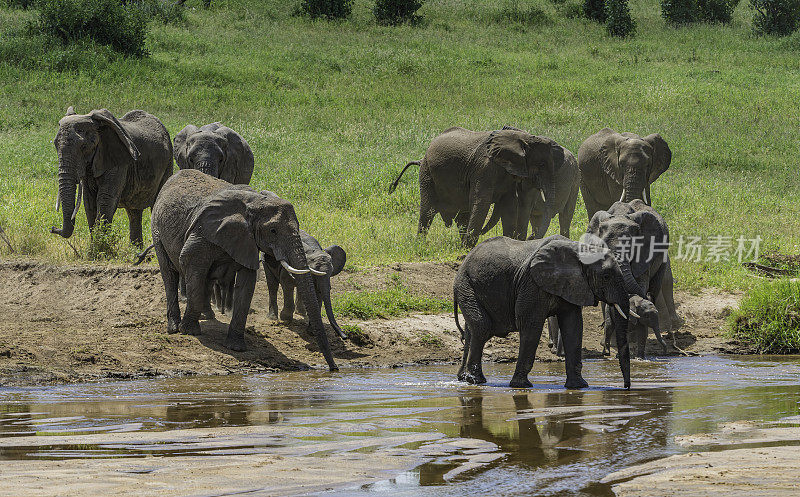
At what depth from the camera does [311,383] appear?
10492mm

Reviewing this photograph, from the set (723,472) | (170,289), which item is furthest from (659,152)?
(723,472)

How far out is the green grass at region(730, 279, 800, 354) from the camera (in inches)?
551

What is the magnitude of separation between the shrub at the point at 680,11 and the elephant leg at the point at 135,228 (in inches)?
1653

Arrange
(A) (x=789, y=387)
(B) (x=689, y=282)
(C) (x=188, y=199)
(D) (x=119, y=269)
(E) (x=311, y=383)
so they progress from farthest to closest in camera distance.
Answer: (B) (x=689, y=282), (D) (x=119, y=269), (C) (x=188, y=199), (E) (x=311, y=383), (A) (x=789, y=387)

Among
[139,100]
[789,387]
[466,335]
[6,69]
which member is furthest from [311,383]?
[6,69]

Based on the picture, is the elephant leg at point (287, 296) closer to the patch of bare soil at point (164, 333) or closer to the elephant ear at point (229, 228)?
the patch of bare soil at point (164, 333)

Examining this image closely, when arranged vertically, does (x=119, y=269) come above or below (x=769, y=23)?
below

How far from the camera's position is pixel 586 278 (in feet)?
33.2

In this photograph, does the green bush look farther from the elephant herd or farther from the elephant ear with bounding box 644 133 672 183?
the elephant ear with bounding box 644 133 672 183

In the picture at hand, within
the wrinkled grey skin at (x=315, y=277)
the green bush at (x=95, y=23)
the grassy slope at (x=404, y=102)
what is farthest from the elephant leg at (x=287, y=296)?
the green bush at (x=95, y=23)

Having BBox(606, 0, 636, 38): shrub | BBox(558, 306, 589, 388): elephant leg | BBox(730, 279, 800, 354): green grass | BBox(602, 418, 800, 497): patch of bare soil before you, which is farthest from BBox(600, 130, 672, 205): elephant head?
BBox(606, 0, 636, 38): shrub

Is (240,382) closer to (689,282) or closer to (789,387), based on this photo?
(789,387)

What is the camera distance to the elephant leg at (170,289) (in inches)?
494

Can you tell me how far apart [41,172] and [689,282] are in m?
14.6
